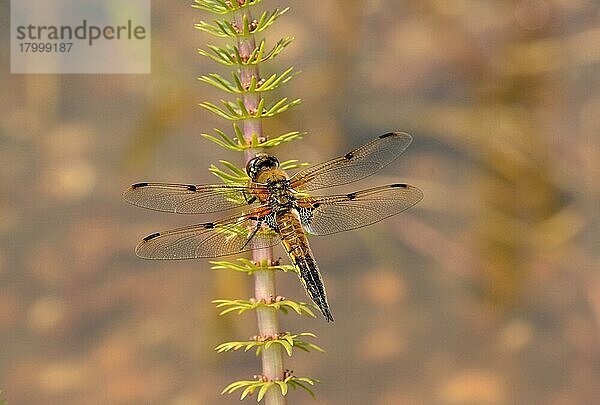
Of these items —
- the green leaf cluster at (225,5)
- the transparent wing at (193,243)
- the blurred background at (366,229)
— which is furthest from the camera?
the blurred background at (366,229)

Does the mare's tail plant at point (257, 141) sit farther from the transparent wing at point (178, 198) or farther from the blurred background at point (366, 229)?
the blurred background at point (366, 229)

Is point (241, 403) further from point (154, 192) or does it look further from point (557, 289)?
point (154, 192)

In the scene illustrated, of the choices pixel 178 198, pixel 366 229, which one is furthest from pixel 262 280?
pixel 366 229

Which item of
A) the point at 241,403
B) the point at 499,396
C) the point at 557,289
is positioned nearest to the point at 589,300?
the point at 557,289

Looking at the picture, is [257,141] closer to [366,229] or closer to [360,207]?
[360,207]

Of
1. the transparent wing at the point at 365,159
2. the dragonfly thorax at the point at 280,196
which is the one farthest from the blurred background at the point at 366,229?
the dragonfly thorax at the point at 280,196

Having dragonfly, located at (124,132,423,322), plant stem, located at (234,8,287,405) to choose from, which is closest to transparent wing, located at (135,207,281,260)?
dragonfly, located at (124,132,423,322)
